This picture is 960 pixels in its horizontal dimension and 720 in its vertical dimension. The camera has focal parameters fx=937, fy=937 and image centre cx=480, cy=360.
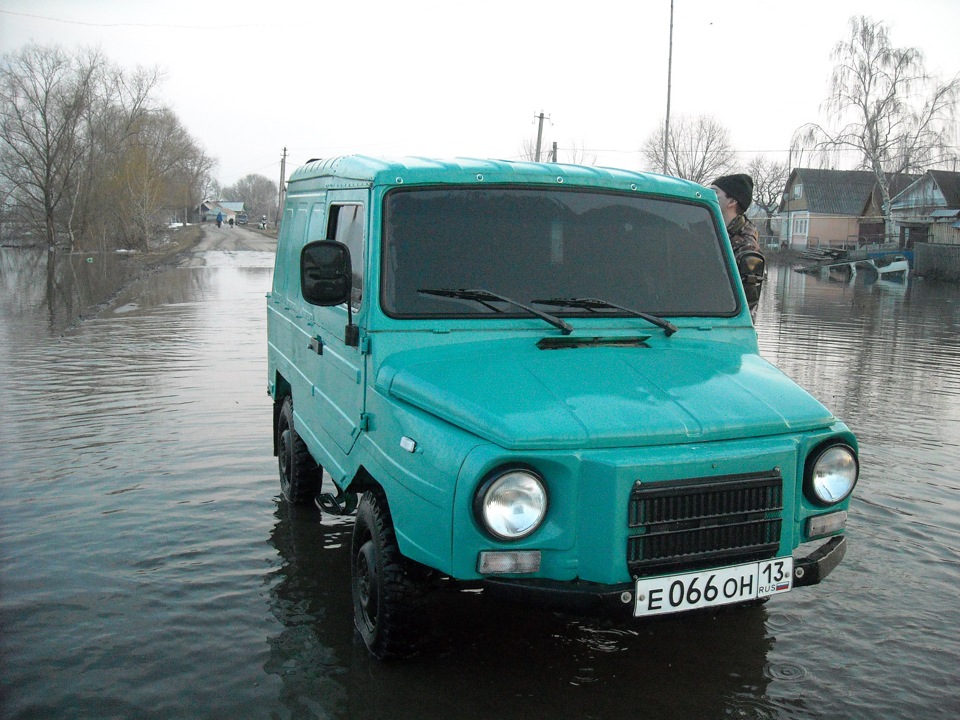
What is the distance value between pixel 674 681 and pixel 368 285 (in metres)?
2.18

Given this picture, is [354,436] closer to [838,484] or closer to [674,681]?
[674,681]

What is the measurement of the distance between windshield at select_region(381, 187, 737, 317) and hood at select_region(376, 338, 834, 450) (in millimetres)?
283

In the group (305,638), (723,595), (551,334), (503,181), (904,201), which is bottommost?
(305,638)

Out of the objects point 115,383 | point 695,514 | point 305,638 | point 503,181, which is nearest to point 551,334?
point 503,181

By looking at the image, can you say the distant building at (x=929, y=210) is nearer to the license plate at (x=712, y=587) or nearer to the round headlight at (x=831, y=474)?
the round headlight at (x=831, y=474)

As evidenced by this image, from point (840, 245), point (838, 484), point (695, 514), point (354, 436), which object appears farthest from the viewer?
point (840, 245)

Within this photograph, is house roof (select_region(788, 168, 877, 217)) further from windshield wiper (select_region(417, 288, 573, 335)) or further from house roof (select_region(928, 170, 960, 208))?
windshield wiper (select_region(417, 288, 573, 335))

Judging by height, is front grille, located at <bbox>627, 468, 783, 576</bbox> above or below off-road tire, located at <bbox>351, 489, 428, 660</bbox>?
above

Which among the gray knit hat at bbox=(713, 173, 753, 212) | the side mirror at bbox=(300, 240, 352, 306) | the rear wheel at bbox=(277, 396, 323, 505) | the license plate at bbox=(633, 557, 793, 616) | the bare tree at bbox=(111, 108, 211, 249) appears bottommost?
the rear wheel at bbox=(277, 396, 323, 505)

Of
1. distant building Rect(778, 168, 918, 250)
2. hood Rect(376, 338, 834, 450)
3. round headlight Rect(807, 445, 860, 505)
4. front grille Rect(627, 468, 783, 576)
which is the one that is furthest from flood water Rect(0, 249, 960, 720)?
distant building Rect(778, 168, 918, 250)

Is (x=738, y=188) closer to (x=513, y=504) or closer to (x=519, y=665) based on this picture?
(x=519, y=665)

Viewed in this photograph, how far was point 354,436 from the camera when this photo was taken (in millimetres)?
4359

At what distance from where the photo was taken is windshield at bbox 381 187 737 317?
4258 millimetres

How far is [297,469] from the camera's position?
20.5 ft
